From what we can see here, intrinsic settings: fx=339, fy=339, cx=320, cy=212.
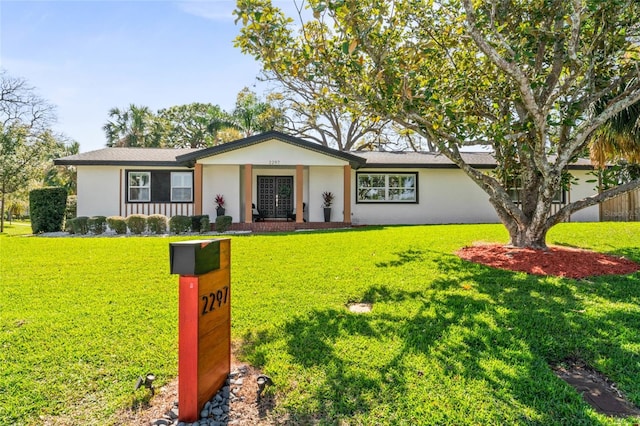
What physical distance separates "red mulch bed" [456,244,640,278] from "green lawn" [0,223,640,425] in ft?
1.23

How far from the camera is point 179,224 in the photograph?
40.0ft

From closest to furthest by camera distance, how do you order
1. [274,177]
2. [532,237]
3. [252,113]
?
[532,237] → [274,177] → [252,113]

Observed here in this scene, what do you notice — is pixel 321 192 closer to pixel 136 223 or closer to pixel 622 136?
pixel 136 223

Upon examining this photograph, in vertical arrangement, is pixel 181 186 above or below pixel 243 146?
below

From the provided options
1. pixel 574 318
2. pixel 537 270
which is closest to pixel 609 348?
pixel 574 318

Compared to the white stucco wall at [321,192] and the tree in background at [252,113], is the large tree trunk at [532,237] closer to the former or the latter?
the white stucco wall at [321,192]

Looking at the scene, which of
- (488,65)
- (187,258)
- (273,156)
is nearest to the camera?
(187,258)

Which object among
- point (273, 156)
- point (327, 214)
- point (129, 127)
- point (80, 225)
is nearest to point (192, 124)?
point (129, 127)

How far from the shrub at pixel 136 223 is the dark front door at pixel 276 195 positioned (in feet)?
18.4

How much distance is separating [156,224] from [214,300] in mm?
10959

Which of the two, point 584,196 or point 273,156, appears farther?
point 584,196

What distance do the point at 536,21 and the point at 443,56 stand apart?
2.07 metres

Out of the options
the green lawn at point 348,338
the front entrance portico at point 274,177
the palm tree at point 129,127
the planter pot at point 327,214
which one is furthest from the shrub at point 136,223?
the palm tree at point 129,127

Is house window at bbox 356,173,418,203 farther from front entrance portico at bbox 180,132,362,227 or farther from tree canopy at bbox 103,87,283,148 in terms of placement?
tree canopy at bbox 103,87,283,148
